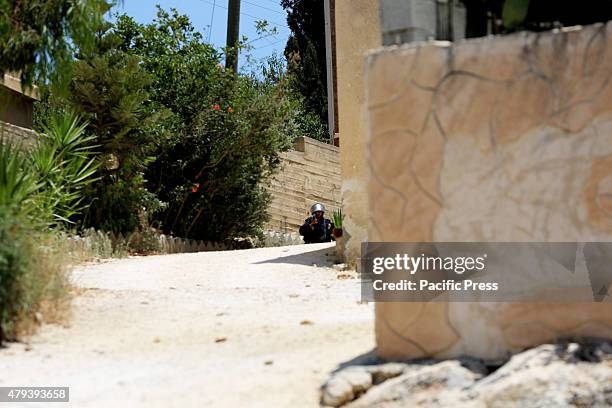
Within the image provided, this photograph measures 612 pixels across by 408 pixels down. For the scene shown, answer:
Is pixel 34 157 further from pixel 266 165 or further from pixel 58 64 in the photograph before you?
pixel 266 165

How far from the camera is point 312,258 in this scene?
11.2 meters

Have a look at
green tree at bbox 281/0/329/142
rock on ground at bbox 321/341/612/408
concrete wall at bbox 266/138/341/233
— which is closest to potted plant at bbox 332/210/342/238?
concrete wall at bbox 266/138/341/233

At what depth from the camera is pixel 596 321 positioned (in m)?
4.99

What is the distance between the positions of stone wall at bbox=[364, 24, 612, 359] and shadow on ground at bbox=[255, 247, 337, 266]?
5.60 metres

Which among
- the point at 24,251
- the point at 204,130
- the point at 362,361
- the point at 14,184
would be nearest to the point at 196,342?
the point at 24,251

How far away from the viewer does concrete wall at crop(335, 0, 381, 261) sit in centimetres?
1062

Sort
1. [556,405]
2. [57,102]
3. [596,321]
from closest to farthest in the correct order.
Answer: [556,405] < [596,321] < [57,102]

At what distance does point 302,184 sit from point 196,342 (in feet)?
40.4

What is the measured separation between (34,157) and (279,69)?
2226 centimetres

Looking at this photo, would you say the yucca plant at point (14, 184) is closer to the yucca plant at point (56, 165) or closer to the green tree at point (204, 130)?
the yucca plant at point (56, 165)

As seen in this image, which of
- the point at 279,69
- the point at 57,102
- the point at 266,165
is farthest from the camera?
the point at 279,69

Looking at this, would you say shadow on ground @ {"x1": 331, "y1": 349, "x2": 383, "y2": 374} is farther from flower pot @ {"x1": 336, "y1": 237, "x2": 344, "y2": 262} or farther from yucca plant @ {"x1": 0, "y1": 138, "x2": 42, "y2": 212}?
flower pot @ {"x1": 336, "y1": 237, "x2": 344, "y2": 262}

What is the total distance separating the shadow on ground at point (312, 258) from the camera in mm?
10820

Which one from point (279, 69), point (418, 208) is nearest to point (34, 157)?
point (418, 208)
